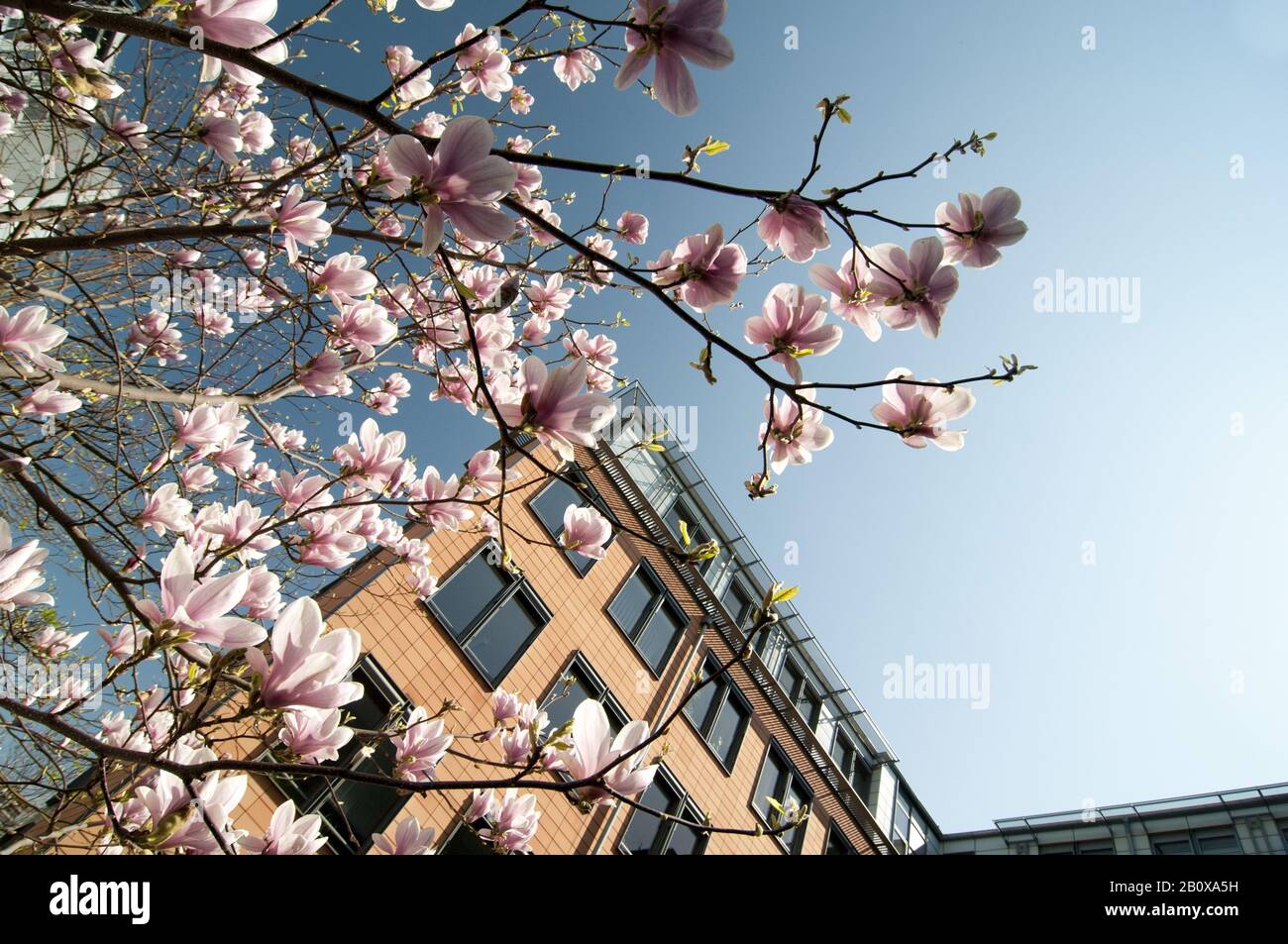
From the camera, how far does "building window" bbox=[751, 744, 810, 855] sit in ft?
34.0

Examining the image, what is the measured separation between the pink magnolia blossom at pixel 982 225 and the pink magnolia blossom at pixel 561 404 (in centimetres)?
102

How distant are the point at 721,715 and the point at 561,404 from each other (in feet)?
32.4

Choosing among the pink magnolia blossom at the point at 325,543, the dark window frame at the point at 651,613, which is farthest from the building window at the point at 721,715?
the pink magnolia blossom at the point at 325,543

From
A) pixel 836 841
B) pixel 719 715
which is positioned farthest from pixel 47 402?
pixel 836 841

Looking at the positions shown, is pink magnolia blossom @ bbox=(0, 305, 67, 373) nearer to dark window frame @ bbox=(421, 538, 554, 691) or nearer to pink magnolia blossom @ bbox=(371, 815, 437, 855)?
pink magnolia blossom @ bbox=(371, 815, 437, 855)

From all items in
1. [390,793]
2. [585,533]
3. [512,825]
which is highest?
[585,533]

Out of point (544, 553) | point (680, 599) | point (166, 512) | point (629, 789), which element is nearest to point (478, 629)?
point (544, 553)

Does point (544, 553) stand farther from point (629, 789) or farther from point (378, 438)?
point (629, 789)

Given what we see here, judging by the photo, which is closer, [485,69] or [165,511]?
[165,511]

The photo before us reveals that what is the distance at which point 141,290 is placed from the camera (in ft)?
12.9

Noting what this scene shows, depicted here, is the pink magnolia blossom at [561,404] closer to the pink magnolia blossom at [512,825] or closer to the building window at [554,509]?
the pink magnolia blossom at [512,825]

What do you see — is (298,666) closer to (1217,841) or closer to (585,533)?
(585,533)

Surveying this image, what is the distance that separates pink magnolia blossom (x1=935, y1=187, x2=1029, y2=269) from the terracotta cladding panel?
12.9ft

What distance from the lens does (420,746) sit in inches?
95.8
